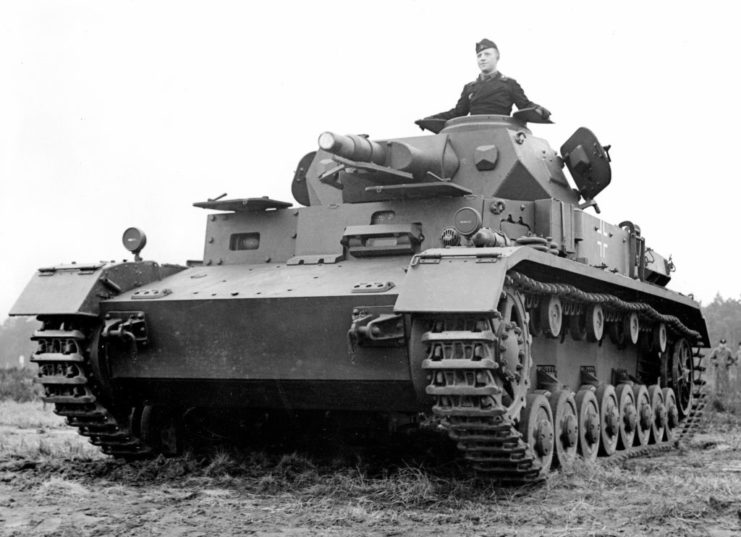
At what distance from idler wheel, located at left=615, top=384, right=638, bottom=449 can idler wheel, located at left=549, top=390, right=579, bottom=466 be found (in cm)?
177

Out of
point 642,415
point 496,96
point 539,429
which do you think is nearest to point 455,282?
point 539,429

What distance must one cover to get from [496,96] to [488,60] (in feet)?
1.86

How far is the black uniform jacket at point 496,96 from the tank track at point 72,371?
502 centimetres

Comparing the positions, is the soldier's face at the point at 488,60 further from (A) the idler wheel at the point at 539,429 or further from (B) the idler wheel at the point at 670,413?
(B) the idler wheel at the point at 670,413

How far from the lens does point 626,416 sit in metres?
11.7

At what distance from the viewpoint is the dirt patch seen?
6.74 metres

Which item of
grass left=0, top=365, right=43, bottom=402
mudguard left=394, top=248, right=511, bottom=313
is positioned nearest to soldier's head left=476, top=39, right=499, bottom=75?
mudguard left=394, top=248, right=511, bottom=313

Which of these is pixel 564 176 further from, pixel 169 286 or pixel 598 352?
pixel 169 286

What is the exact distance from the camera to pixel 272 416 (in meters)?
10.9

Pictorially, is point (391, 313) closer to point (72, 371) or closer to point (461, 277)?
point (461, 277)

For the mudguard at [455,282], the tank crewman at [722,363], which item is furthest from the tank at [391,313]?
the tank crewman at [722,363]

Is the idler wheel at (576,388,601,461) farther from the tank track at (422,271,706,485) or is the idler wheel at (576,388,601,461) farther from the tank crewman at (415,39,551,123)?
the tank crewman at (415,39,551,123)

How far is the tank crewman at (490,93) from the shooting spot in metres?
11.8

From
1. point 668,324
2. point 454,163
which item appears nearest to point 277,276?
point 454,163
